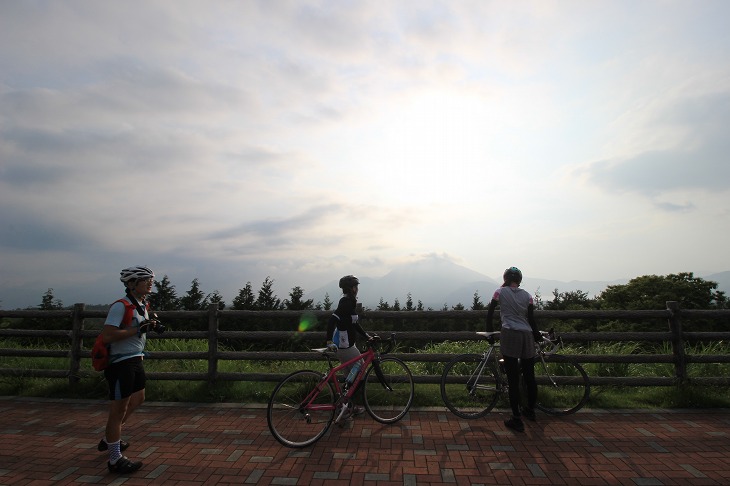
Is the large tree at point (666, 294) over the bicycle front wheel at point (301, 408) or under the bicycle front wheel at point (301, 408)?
over

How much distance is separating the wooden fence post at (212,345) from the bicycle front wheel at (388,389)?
3.05 meters

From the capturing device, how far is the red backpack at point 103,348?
452 centimetres

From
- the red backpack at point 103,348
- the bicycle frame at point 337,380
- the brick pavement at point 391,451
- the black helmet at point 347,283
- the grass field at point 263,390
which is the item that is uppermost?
the black helmet at point 347,283

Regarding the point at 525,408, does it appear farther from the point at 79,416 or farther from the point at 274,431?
the point at 79,416

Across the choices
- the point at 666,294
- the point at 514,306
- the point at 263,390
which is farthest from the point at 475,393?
the point at 666,294

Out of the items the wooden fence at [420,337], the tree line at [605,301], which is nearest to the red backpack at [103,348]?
the wooden fence at [420,337]

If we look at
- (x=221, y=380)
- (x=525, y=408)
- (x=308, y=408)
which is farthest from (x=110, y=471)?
(x=525, y=408)

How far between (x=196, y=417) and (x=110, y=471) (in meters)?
1.72

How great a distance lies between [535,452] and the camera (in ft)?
15.7

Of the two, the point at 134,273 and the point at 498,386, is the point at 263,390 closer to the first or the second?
the point at 134,273

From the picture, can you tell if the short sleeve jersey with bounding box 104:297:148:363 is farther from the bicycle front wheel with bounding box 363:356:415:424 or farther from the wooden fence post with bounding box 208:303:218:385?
the bicycle front wheel with bounding box 363:356:415:424

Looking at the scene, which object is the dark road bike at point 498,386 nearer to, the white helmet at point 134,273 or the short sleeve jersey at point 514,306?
the short sleeve jersey at point 514,306

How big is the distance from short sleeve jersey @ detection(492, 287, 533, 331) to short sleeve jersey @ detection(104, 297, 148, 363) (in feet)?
15.4

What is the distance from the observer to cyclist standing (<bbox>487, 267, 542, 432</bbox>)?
5699mm
